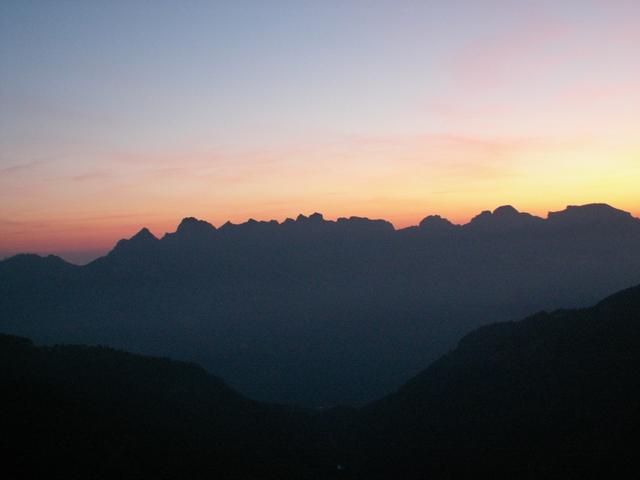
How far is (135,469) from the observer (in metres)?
73.5

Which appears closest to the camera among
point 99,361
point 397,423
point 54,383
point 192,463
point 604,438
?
point 604,438

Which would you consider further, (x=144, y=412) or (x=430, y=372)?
(x=430, y=372)

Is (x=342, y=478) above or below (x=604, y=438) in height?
below

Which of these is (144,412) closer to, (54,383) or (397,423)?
(54,383)

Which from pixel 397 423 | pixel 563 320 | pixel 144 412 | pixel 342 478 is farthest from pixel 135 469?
pixel 563 320

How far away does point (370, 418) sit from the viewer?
15775 centimetres

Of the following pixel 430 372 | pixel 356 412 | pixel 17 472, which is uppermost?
pixel 17 472

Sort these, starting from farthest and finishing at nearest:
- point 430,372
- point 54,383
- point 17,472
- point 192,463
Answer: point 430,372
point 54,383
point 192,463
point 17,472

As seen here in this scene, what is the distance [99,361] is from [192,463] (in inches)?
2217

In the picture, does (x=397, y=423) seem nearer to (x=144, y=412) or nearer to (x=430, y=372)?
(x=430, y=372)

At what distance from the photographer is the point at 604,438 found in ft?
256

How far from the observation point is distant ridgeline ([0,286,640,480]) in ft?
245

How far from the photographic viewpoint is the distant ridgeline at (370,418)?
245 feet

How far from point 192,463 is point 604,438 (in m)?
59.3
